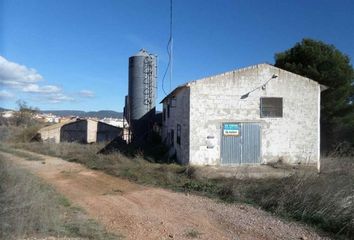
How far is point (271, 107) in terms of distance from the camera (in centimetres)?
2386

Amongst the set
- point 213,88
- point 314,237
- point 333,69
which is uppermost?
point 333,69

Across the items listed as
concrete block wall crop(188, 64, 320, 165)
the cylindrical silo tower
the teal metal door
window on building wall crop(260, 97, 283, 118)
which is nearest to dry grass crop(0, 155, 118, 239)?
concrete block wall crop(188, 64, 320, 165)

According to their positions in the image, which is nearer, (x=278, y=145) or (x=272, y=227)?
(x=272, y=227)

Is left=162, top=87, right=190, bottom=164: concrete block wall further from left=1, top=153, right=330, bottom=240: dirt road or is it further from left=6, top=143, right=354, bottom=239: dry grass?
left=1, top=153, right=330, bottom=240: dirt road

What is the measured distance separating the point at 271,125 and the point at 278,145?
1.14 m

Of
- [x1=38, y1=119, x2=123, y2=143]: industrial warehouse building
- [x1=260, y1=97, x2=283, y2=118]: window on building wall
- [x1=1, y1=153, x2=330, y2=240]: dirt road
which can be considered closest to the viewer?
[x1=1, y1=153, x2=330, y2=240]: dirt road

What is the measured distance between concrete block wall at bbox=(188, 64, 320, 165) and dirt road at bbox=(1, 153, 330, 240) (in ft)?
24.5

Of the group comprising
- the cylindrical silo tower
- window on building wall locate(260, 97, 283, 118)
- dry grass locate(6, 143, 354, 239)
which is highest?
the cylindrical silo tower

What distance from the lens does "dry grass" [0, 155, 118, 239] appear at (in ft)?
24.2

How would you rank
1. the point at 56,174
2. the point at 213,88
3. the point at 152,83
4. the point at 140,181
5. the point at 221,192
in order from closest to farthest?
the point at 221,192 < the point at 140,181 < the point at 56,174 < the point at 213,88 < the point at 152,83

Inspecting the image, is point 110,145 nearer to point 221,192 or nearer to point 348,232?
point 221,192

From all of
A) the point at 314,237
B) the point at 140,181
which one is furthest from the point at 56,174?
the point at 314,237

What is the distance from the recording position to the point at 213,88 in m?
22.8

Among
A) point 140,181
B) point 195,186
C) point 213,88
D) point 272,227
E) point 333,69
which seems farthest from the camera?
point 333,69
